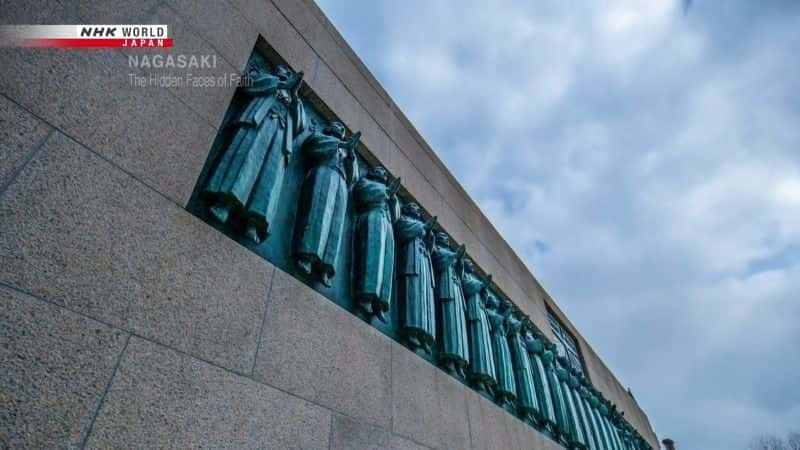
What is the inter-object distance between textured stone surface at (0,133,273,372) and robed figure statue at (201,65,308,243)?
250 millimetres

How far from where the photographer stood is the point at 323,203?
12.1ft

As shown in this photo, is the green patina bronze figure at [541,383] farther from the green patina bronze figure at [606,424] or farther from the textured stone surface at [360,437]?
the textured stone surface at [360,437]

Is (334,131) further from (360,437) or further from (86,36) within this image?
(360,437)

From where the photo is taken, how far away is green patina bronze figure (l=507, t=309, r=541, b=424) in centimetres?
633

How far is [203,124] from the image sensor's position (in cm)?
316

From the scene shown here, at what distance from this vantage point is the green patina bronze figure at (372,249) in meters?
3.96

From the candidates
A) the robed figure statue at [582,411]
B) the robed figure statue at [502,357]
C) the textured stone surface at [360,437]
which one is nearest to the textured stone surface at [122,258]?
the textured stone surface at [360,437]

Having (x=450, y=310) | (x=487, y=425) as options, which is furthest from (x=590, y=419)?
(x=450, y=310)

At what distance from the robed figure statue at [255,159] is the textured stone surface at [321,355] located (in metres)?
0.52

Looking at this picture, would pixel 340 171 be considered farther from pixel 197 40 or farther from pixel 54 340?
pixel 54 340

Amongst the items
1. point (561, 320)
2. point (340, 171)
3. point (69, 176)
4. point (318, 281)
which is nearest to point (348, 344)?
point (318, 281)

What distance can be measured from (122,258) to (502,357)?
527cm

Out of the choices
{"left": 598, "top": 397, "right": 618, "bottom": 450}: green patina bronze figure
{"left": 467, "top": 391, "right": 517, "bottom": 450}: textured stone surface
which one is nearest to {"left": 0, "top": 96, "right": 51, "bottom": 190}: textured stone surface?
{"left": 467, "top": 391, "right": 517, "bottom": 450}: textured stone surface

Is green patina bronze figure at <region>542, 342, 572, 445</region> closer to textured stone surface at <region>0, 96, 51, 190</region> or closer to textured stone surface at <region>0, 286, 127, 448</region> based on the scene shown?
textured stone surface at <region>0, 286, 127, 448</region>
